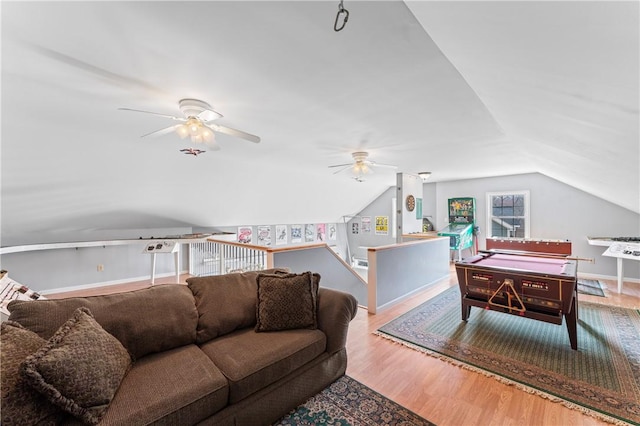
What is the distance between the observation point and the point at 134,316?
1.80 meters

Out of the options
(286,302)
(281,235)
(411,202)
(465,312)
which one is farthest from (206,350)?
(281,235)

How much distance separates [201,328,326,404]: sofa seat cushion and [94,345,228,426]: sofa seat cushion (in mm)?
80

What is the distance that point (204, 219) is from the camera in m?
6.35

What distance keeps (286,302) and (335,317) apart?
1.40ft

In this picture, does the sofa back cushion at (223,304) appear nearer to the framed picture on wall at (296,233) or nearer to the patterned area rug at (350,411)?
the patterned area rug at (350,411)

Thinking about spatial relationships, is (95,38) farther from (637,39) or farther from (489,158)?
(489,158)

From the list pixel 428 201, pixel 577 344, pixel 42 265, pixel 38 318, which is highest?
pixel 428 201

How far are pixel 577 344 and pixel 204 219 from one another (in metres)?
6.63

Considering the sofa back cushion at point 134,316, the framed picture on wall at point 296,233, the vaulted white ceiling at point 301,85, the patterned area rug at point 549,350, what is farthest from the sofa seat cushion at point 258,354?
the framed picture on wall at point 296,233

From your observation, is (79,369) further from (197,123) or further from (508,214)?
(508,214)

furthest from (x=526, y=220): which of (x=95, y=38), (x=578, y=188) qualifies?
(x=95, y=38)

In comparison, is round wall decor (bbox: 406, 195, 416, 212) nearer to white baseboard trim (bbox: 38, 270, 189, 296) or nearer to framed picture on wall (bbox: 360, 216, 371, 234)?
framed picture on wall (bbox: 360, 216, 371, 234)

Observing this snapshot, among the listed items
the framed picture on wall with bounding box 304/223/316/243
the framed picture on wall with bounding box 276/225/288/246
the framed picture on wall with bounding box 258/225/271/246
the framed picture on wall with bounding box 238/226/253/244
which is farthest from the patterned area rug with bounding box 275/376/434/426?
the framed picture on wall with bounding box 304/223/316/243

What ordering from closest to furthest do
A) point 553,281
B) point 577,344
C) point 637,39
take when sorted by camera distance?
1. point 637,39
2. point 553,281
3. point 577,344
